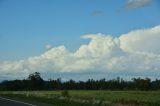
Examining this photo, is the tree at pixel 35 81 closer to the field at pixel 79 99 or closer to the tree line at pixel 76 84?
the tree line at pixel 76 84

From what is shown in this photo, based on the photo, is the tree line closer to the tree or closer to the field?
the tree

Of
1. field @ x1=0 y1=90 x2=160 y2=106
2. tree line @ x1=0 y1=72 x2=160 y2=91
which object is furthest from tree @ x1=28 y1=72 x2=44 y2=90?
field @ x1=0 y1=90 x2=160 y2=106

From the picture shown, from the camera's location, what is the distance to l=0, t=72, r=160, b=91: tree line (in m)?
158

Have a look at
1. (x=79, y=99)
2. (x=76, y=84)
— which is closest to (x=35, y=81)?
(x=76, y=84)

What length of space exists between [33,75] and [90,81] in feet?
99.4

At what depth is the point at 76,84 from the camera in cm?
18175

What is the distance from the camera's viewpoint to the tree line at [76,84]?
158 m

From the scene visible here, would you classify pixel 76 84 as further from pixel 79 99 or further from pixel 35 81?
pixel 79 99

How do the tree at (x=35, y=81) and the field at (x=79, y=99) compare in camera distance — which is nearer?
the field at (x=79, y=99)

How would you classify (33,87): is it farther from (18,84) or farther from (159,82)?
(159,82)

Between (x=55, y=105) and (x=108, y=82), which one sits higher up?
(x=108, y=82)

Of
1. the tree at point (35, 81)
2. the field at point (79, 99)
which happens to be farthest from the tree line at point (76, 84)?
the field at point (79, 99)

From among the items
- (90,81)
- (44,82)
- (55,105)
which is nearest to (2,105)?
(55,105)

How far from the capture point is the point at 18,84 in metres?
161
